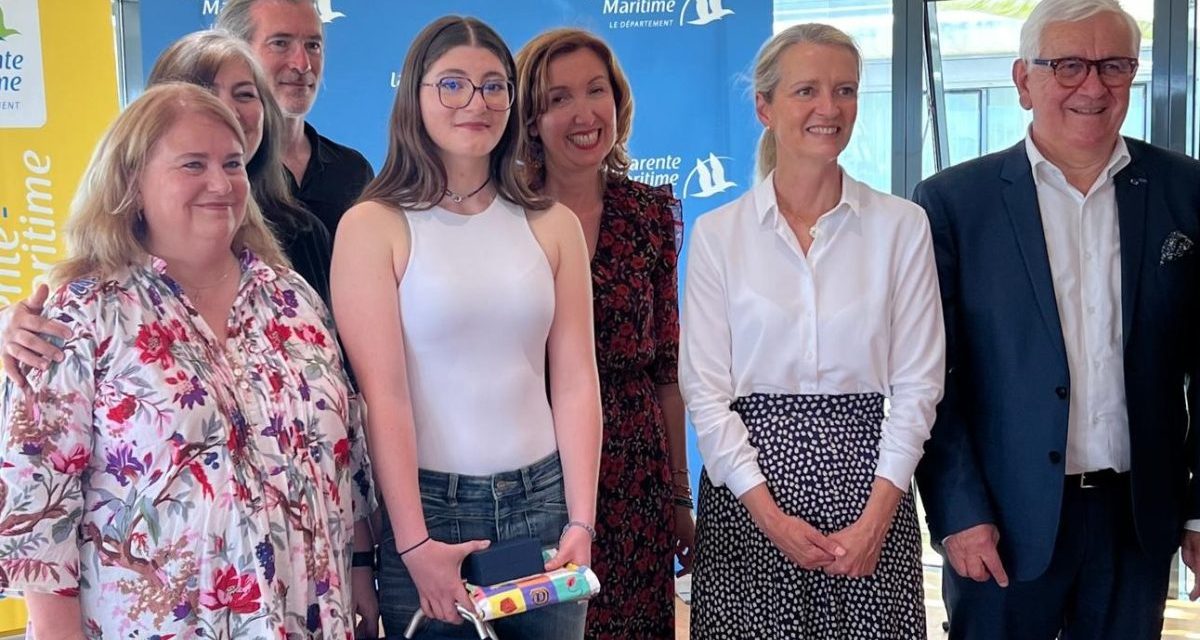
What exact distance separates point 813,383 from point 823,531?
29cm

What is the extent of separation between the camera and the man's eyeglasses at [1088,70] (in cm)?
240

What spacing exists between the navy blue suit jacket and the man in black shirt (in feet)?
4.42

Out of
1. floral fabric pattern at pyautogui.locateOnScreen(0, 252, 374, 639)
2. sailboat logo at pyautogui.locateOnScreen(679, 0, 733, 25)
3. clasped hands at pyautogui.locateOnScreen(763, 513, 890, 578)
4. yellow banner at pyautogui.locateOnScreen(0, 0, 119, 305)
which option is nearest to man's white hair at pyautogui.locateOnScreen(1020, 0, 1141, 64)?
clasped hands at pyautogui.locateOnScreen(763, 513, 890, 578)

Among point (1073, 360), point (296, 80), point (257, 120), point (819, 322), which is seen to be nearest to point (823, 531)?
point (819, 322)

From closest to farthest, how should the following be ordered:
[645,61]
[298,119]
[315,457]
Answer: [315,457]
[298,119]
[645,61]

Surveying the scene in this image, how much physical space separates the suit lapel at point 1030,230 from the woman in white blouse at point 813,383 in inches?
8.1

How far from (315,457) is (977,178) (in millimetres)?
1507

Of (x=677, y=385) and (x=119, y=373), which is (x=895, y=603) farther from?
(x=119, y=373)

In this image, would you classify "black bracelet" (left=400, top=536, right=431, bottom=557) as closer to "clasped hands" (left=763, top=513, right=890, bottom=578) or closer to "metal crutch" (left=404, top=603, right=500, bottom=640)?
"metal crutch" (left=404, top=603, right=500, bottom=640)

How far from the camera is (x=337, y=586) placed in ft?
6.38

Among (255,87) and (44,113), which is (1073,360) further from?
(44,113)

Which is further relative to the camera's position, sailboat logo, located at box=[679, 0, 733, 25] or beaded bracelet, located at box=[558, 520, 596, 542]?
sailboat logo, located at box=[679, 0, 733, 25]

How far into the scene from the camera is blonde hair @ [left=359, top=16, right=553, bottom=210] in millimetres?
2102

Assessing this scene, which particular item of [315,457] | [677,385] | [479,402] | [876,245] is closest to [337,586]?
[315,457]
